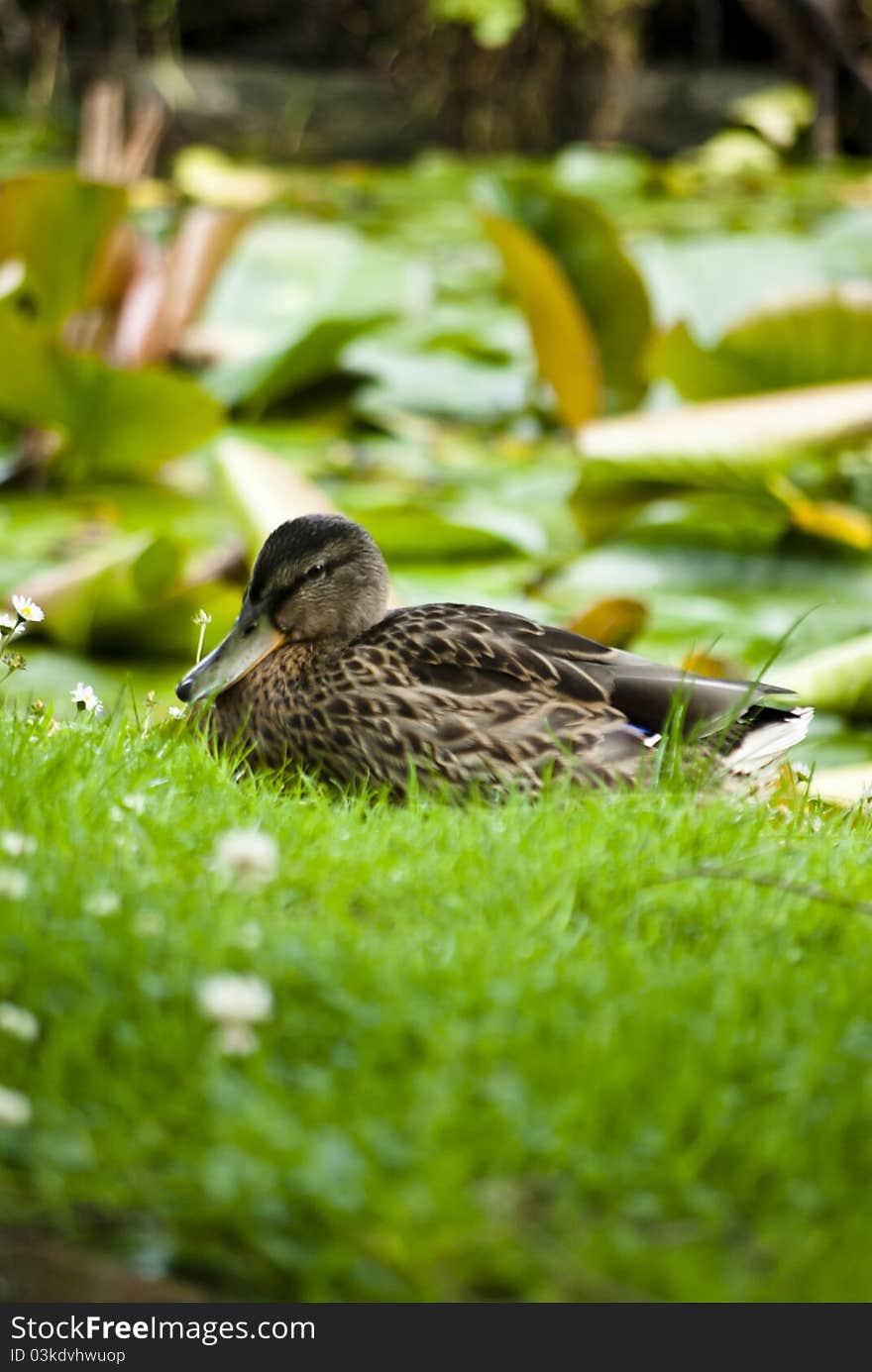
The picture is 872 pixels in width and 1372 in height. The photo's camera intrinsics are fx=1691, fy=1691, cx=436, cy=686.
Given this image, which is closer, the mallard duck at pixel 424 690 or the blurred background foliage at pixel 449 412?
the mallard duck at pixel 424 690

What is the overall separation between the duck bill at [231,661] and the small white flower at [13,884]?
44.9 inches

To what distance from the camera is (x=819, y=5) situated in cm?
1282

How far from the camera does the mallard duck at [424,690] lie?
A: 3.29m

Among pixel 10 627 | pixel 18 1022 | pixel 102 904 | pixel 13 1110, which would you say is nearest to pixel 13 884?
→ pixel 102 904

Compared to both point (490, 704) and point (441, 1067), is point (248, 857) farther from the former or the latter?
point (490, 704)

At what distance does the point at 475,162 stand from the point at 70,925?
1196 centimetres

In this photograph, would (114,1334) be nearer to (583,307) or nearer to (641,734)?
(641,734)

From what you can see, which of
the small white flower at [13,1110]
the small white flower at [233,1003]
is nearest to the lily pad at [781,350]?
the small white flower at [233,1003]

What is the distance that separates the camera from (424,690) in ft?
10.9

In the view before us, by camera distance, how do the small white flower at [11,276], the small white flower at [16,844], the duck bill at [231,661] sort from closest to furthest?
the small white flower at [16,844] → the duck bill at [231,661] → the small white flower at [11,276]

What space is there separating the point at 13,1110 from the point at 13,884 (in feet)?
1.22

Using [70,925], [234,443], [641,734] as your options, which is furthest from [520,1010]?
[234,443]

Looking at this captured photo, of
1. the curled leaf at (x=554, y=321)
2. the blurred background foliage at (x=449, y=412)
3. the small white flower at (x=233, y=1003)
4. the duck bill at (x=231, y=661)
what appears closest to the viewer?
the small white flower at (x=233, y=1003)

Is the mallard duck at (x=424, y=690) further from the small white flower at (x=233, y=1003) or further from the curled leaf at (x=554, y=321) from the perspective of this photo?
the curled leaf at (x=554, y=321)
